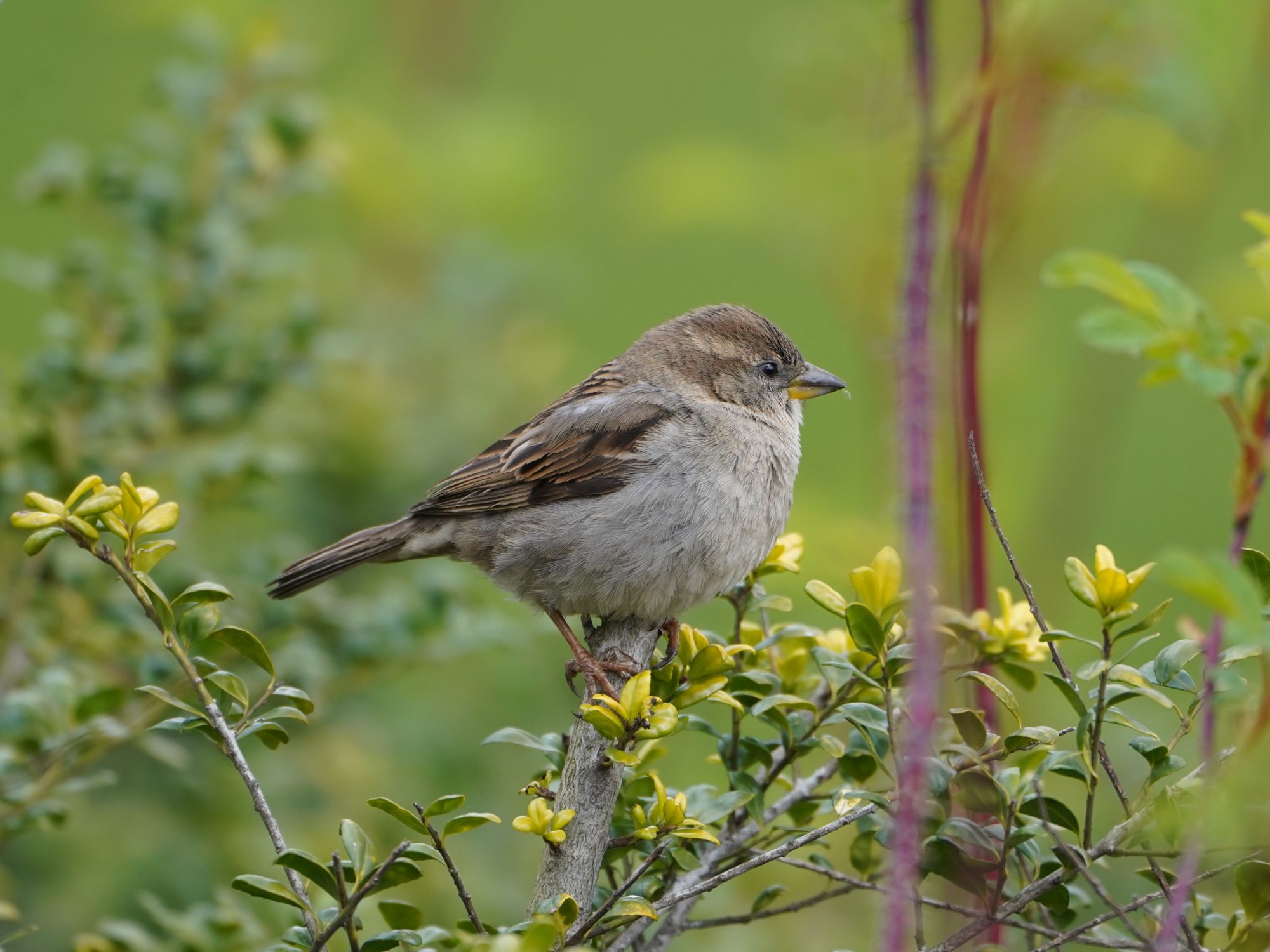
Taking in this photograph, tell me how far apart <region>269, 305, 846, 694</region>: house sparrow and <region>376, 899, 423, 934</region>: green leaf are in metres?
0.87

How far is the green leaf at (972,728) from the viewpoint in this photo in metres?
1.93

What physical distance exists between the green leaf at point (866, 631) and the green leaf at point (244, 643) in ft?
2.77

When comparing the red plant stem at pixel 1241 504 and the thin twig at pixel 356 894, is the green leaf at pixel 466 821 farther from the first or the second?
the red plant stem at pixel 1241 504

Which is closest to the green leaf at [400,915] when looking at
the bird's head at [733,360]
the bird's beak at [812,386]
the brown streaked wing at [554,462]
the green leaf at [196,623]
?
the green leaf at [196,623]

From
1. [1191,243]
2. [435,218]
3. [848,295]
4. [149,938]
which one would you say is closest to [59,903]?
[149,938]

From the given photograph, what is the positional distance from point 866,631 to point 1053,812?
0.36 meters

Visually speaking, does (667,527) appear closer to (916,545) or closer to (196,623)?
(196,623)

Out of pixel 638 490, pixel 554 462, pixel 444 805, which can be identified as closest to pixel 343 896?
pixel 444 805

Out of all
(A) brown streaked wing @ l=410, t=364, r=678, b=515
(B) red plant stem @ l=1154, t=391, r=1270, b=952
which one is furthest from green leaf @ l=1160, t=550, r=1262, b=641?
(A) brown streaked wing @ l=410, t=364, r=678, b=515

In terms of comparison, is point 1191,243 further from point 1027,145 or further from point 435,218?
point 435,218

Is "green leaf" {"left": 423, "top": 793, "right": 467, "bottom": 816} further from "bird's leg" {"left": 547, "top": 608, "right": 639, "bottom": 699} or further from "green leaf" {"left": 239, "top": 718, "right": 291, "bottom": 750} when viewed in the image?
"bird's leg" {"left": 547, "top": 608, "right": 639, "bottom": 699}

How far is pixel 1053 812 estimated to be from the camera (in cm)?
190

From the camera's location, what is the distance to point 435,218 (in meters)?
5.47

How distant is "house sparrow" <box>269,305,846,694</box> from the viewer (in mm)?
3049
